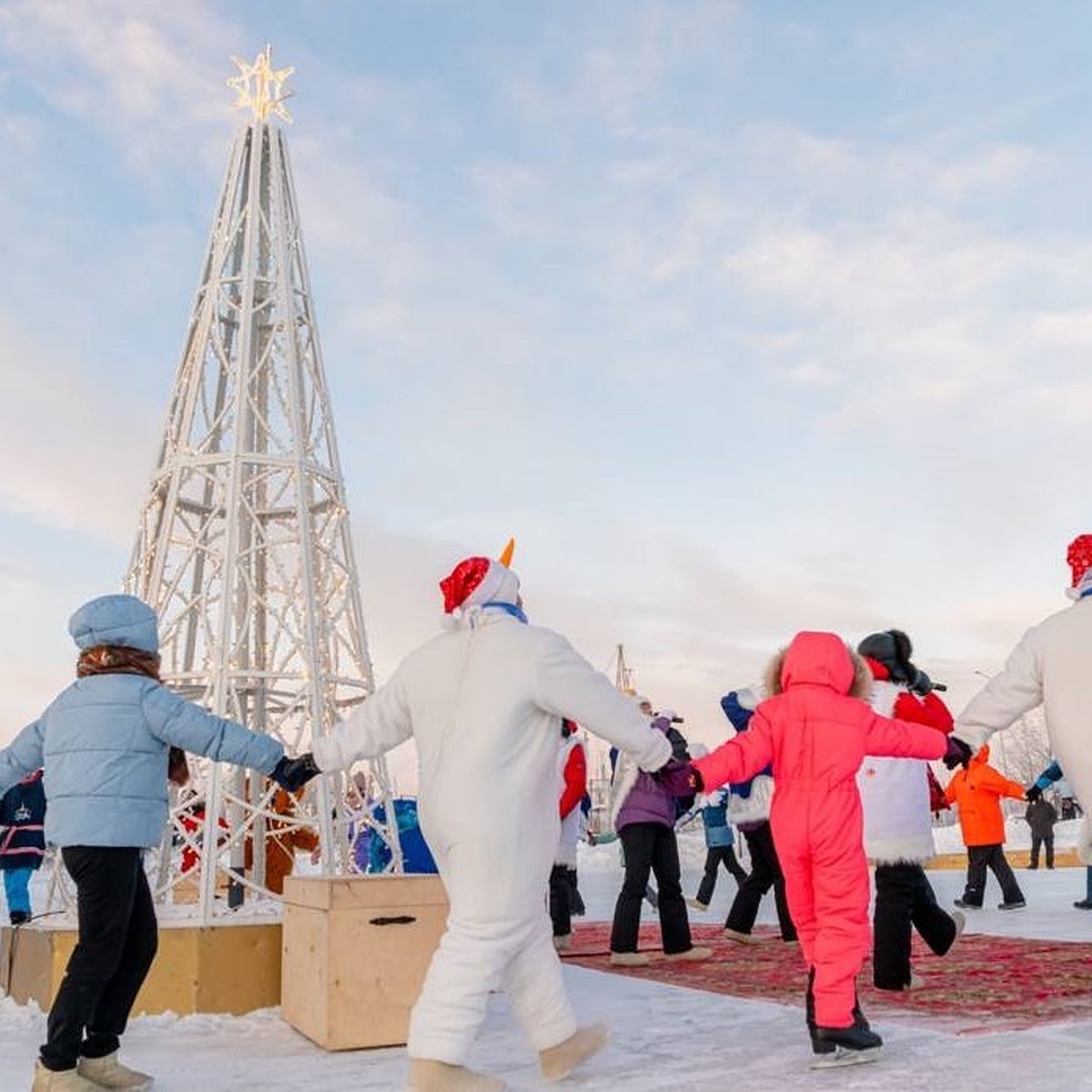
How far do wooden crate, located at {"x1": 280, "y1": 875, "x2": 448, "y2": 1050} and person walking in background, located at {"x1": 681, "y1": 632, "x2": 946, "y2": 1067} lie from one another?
131cm

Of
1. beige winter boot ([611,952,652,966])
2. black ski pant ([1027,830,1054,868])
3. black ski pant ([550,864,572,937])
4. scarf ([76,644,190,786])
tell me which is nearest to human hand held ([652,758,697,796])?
scarf ([76,644,190,786])

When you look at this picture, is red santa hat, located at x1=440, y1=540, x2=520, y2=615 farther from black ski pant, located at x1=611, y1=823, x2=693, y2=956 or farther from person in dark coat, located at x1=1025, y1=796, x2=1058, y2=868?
person in dark coat, located at x1=1025, y1=796, x2=1058, y2=868

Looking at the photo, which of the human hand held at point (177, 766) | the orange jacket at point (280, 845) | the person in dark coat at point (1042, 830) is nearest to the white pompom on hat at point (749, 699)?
the human hand held at point (177, 766)

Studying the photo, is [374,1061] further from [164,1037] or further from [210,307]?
[210,307]

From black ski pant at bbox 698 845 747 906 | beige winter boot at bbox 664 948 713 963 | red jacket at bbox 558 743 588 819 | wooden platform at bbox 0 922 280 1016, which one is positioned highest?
red jacket at bbox 558 743 588 819

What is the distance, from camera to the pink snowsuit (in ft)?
13.8

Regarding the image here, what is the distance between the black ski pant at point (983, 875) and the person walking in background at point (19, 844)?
7.97m

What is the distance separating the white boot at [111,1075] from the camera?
3977 millimetres

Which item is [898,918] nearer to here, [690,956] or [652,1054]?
[652,1054]

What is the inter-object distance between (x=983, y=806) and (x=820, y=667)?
767 cm

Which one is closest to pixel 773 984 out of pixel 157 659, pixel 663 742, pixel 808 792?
pixel 808 792

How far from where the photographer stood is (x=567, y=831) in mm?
8703

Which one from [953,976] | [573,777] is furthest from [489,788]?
[573,777]

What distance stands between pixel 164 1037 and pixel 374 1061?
1018mm
